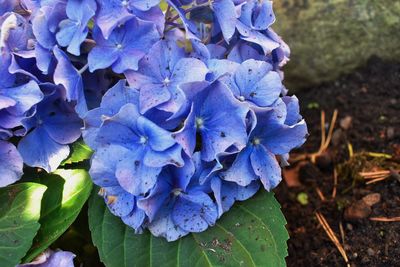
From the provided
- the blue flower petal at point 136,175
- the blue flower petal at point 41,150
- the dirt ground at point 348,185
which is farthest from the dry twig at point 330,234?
the blue flower petal at point 41,150

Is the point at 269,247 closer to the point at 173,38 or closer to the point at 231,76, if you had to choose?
the point at 231,76

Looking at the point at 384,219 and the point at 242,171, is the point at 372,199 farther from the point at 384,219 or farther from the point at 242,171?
the point at 242,171

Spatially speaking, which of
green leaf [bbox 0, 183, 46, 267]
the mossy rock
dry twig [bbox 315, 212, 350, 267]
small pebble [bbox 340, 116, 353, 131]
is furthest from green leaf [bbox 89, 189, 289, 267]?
the mossy rock

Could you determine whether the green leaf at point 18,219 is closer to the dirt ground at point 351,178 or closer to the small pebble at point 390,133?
the dirt ground at point 351,178

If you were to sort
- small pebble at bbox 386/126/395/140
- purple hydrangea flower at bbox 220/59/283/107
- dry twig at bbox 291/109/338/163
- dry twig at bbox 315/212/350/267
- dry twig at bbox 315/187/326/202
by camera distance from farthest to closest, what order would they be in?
dry twig at bbox 291/109/338/163 → small pebble at bbox 386/126/395/140 → dry twig at bbox 315/187/326/202 → dry twig at bbox 315/212/350/267 → purple hydrangea flower at bbox 220/59/283/107

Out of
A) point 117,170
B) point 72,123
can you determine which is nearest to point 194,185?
point 117,170

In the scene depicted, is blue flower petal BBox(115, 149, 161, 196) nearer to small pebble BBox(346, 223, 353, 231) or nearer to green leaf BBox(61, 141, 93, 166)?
green leaf BBox(61, 141, 93, 166)

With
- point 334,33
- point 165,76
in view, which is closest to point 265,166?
point 165,76
